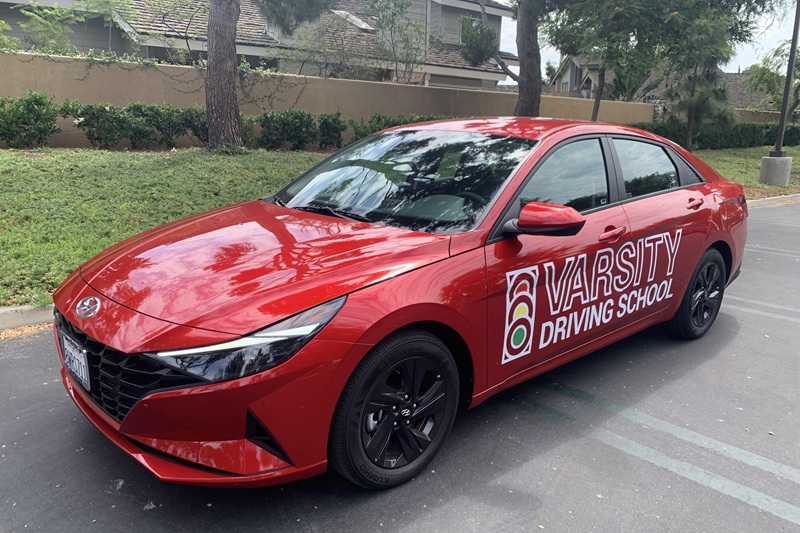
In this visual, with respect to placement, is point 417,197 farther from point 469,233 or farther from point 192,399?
point 192,399

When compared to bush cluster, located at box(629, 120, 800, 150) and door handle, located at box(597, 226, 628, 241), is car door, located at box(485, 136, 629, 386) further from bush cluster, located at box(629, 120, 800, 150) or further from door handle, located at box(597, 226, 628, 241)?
bush cluster, located at box(629, 120, 800, 150)

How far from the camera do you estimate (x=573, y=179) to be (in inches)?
141

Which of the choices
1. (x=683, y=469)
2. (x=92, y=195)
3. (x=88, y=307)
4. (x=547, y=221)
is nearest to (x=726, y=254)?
(x=683, y=469)

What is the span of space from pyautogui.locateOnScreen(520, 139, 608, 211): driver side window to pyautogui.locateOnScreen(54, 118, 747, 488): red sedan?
13mm

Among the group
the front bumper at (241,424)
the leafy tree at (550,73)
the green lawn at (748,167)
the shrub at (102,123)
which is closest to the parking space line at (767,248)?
the green lawn at (748,167)

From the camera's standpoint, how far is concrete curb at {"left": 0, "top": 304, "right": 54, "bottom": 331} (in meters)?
4.62

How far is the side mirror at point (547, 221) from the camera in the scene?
2.90 meters

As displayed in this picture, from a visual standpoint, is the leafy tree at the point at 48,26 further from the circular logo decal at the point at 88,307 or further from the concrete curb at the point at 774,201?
the concrete curb at the point at 774,201

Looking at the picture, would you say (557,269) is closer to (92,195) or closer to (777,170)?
(92,195)

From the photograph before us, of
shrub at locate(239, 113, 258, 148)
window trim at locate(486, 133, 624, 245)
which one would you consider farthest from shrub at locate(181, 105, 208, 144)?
window trim at locate(486, 133, 624, 245)

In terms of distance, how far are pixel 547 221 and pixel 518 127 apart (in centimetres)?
107

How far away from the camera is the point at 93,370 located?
246 cm

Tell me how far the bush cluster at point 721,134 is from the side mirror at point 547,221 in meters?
21.2

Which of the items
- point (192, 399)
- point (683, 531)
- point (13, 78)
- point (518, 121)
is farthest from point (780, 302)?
point (13, 78)
